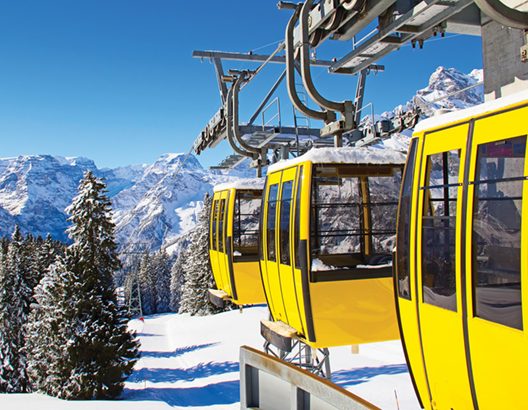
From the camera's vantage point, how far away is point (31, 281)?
118 ft

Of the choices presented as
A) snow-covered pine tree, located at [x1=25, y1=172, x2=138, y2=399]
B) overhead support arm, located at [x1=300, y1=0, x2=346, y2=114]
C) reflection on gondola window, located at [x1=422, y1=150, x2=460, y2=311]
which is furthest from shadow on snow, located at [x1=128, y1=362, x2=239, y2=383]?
reflection on gondola window, located at [x1=422, y1=150, x2=460, y2=311]

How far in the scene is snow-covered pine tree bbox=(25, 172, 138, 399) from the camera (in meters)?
21.9

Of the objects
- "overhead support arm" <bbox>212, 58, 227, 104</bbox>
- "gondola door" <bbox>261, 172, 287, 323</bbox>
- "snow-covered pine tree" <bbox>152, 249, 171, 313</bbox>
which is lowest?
"snow-covered pine tree" <bbox>152, 249, 171, 313</bbox>

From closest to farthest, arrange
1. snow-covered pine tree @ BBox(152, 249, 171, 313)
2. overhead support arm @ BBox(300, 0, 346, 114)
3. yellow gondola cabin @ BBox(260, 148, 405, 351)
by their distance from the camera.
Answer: yellow gondola cabin @ BBox(260, 148, 405, 351)
overhead support arm @ BBox(300, 0, 346, 114)
snow-covered pine tree @ BBox(152, 249, 171, 313)

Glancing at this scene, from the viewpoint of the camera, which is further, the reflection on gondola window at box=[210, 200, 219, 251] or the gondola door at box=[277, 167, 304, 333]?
the reflection on gondola window at box=[210, 200, 219, 251]

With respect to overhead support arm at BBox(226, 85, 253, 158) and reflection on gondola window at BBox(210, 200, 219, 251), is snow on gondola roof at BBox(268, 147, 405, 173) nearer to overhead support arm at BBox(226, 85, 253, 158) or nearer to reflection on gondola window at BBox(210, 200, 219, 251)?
overhead support arm at BBox(226, 85, 253, 158)

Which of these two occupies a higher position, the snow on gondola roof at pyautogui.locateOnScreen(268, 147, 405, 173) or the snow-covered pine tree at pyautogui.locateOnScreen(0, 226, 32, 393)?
the snow on gondola roof at pyautogui.locateOnScreen(268, 147, 405, 173)

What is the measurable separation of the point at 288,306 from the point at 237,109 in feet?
18.2

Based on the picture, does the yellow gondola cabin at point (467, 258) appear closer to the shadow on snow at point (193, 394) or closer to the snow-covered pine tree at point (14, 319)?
the shadow on snow at point (193, 394)

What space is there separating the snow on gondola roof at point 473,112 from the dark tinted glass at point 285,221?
2379 millimetres

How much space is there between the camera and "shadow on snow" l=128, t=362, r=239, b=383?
2572cm

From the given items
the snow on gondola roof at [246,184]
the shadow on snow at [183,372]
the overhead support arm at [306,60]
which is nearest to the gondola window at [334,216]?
the overhead support arm at [306,60]

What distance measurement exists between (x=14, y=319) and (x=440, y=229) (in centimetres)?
3419

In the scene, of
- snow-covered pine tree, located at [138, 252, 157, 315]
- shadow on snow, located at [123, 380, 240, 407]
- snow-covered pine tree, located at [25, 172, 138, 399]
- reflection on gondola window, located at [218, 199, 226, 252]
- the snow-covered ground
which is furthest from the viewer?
snow-covered pine tree, located at [138, 252, 157, 315]
